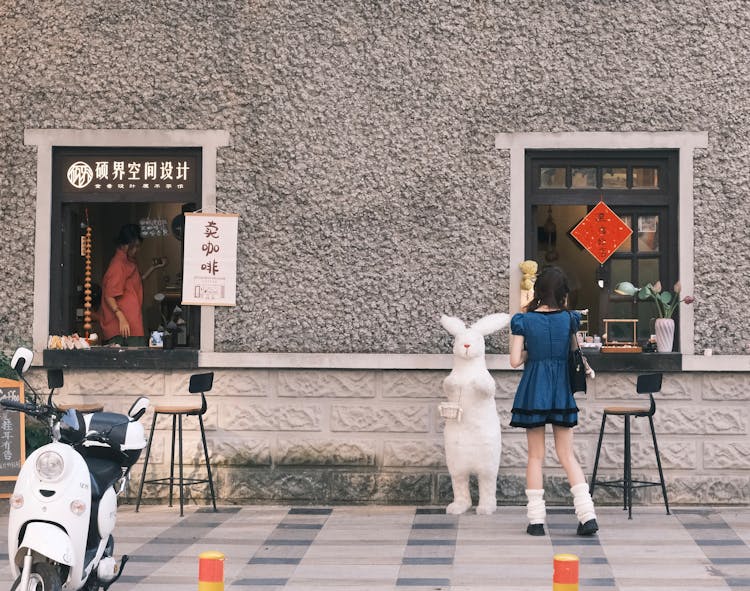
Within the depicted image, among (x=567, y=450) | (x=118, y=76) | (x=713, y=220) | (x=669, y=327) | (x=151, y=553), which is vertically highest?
(x=118, y=76)

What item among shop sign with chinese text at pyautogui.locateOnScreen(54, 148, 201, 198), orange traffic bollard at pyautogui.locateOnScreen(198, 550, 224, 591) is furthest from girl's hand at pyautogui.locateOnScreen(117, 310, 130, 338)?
orange traffic bollard at pyautogui.locateOnScreen(198, 550, 224, 591)

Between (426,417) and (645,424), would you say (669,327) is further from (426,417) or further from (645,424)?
(426,417)

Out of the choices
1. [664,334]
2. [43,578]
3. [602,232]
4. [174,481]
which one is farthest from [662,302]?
[43,578]

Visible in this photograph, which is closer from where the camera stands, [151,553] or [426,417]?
[151,553]

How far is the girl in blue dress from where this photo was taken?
8734mm

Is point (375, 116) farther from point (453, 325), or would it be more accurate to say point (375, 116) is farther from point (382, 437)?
point (382, 437)

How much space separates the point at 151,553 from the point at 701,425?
453cm

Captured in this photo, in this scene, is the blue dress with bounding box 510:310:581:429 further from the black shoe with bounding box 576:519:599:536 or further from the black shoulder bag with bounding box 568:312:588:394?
the black shoe with bounding box 576:519:599:536

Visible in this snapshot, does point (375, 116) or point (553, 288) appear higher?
point (375, 116)

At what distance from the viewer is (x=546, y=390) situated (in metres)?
8.77

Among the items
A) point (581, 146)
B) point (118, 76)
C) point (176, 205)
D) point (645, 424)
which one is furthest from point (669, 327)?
point (118, 76)

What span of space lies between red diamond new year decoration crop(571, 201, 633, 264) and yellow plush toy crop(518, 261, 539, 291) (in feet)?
1.77

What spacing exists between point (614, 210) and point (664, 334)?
1109 mm

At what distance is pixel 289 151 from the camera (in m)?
10.4
